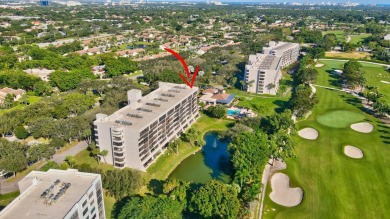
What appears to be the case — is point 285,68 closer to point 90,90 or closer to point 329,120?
point 329,120

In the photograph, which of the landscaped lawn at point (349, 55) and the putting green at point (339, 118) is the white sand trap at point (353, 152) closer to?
the putting green at point (339, 118)

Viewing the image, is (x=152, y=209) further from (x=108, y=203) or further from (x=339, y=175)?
(x=339, y=175)

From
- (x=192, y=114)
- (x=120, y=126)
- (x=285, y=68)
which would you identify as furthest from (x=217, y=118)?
(x=285, y=68)

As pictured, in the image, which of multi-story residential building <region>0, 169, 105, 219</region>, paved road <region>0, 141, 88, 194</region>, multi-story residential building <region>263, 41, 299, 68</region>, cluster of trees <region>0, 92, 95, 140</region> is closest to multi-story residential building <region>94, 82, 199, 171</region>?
paved road <region>0, 141, 88, 194</region>

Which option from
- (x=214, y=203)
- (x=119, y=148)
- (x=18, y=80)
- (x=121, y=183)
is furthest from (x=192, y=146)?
(x=18, y=80)

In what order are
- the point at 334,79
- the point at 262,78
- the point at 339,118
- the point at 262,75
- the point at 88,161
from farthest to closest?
the point at 334,79
the point at 262,78
the point at 262,75
the point at 339,118
the point at 88,161

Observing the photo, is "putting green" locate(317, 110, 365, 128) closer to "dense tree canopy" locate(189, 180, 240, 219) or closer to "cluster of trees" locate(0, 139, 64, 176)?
"dense tree canopy" locate(189, 180, 240, 219)
